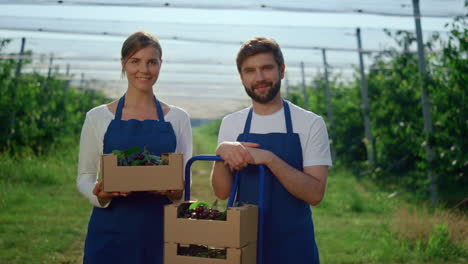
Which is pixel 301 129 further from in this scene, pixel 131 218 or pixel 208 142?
pixel 208 142

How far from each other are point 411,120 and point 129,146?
7.16m

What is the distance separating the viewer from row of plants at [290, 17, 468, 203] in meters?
6.51

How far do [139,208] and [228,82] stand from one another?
15906 millimetres

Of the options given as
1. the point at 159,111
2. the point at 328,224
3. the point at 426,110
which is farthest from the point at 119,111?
the point at 426,110

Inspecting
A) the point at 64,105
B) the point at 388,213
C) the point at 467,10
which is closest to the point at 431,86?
the point at 467,10

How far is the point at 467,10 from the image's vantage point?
21.5 ft

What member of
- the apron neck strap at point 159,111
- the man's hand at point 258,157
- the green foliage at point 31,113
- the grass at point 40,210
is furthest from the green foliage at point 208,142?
the man's hand at point 258,157

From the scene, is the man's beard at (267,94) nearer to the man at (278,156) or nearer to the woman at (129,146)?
the man at (278,156)

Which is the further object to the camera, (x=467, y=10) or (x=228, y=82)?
(x=228, y=82)

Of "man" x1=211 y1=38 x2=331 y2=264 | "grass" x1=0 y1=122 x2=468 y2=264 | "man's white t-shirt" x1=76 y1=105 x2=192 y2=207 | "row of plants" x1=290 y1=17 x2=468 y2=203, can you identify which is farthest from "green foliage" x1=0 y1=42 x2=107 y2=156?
"man" x1=211 y1=38 x2=331 y2=264

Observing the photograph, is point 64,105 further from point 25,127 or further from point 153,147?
point 153,147

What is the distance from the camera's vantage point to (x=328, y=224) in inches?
277

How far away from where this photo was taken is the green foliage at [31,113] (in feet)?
35.0

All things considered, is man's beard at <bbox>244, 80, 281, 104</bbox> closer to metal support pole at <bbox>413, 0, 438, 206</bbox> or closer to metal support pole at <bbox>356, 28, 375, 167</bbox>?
metal support pole at <bbox>413, 0, 438, 206</bbox>
